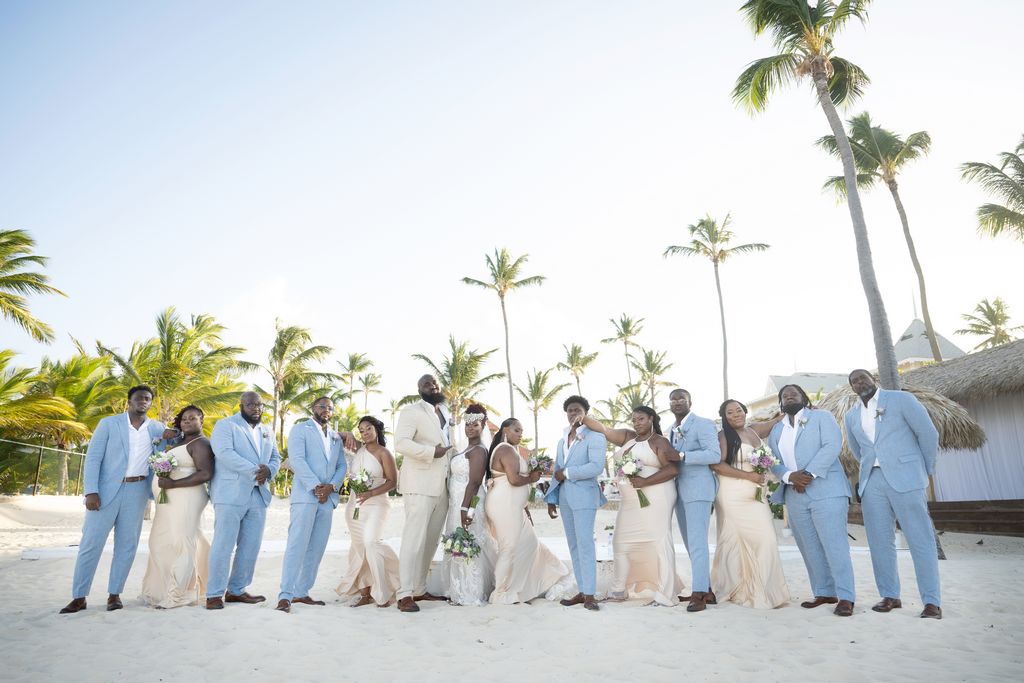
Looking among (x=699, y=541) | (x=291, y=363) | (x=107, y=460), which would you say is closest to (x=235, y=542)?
(x=107, y=460)

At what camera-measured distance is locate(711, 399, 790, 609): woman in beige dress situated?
20.8 feet

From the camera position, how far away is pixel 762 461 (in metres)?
6.36

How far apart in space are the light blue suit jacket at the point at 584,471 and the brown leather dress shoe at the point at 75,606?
4718 mm

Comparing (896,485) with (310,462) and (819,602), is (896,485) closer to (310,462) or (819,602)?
(819,602)

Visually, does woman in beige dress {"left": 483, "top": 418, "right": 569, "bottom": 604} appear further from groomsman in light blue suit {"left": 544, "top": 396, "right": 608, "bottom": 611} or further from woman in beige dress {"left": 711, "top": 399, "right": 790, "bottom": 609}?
woman in beige dress {"left": 711, "top": 399, "right": 790, "bottom": 609}

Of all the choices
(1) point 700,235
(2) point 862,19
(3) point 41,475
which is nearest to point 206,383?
(3) point 41,475

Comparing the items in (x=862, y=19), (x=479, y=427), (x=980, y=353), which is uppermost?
(x=862, y=19)

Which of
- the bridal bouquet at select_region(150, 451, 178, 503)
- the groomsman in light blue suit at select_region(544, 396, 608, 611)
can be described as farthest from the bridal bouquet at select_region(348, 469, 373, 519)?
the groomsman in light blue suit at select_region(544, 396, 608, 611)

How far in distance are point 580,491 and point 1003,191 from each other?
866 inches

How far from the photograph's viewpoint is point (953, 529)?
14914 mm

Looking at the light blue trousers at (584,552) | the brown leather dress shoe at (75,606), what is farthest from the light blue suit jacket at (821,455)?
the brown leather dress shoe at (75,606)

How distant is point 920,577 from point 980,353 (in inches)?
533

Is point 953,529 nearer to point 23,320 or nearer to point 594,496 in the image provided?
point 594,496

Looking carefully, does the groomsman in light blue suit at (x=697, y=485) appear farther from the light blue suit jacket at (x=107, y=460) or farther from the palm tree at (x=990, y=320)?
the palm tree at (x=990, y=320)
